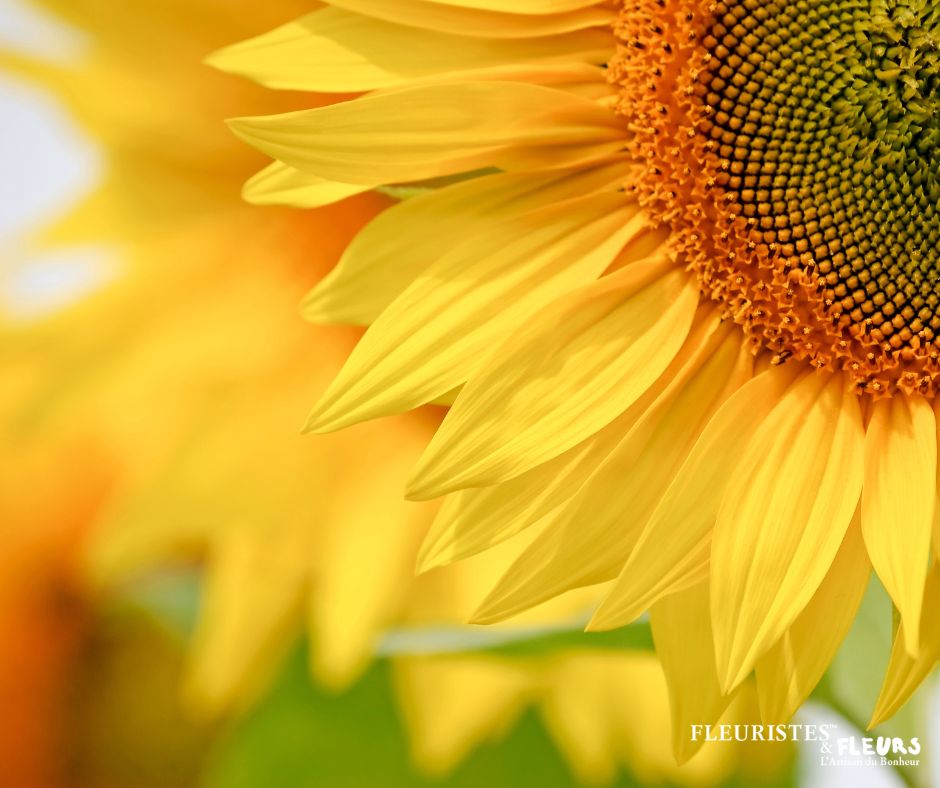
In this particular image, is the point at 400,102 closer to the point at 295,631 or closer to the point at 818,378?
the point at 818,378

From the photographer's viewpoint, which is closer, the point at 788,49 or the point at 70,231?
the point at 788,49

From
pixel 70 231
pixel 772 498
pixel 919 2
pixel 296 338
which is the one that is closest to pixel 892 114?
pixel 919 2

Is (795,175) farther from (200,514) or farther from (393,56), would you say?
(200,514)

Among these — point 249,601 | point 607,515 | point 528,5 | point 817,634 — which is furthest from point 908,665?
point 249,601

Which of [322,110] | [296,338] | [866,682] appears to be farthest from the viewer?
[296,338]

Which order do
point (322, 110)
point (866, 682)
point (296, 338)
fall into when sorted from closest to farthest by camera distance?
point (322, 110) < point (866, 682) < point (296, 338)

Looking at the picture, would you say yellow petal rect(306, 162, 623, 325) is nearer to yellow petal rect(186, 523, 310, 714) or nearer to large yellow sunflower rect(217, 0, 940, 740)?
large yellow sunflower rect(217, 0, 940, 740)
